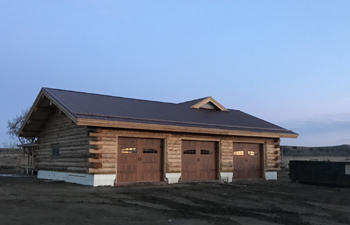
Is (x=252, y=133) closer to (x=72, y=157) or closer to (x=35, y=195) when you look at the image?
(x=72, y=157)

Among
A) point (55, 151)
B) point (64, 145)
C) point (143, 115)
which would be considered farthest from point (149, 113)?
point (55, 151)

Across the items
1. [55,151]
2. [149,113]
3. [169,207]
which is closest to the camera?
[169,207]

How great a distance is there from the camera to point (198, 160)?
2050 centimetres

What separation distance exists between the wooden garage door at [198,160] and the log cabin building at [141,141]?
56 millimetres

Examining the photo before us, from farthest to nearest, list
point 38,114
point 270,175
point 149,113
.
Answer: point 270,175
point 38,114
point 149,113

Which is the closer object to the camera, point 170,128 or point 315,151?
point 170,128

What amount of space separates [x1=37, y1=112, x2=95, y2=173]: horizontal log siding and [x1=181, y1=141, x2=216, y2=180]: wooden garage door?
5580 mm

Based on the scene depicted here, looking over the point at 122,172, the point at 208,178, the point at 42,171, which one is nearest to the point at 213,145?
the point at 208,178

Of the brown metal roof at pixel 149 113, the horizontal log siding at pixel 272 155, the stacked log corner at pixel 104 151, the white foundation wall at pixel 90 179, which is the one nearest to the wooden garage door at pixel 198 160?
the brown metal roof at pixel 149 113

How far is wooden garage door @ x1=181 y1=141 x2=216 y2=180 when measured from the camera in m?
20.0

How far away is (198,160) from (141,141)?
4010 mm

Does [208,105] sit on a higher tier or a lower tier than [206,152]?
higher

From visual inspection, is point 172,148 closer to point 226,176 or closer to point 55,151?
point 226,176

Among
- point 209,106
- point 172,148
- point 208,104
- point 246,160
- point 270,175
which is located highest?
point 208,104
